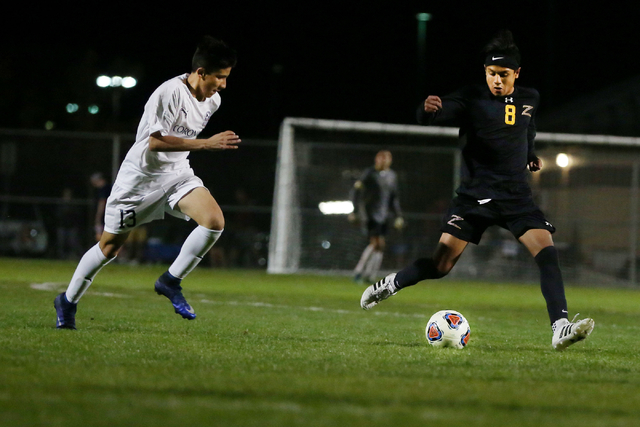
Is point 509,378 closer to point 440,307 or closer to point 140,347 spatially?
point 140,347

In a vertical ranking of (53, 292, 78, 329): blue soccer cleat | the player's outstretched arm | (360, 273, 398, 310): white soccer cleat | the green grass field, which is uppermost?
the player's outstretched arm

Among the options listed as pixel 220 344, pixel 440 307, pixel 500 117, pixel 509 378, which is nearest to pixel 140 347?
pixel 220 344

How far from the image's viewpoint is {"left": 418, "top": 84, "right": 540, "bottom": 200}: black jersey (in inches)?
248

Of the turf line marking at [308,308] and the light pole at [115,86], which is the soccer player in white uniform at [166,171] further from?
the light pole at [115,86]

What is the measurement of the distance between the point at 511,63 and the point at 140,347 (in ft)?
10.5

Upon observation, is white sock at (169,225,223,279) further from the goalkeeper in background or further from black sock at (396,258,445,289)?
the goalkeeper in background

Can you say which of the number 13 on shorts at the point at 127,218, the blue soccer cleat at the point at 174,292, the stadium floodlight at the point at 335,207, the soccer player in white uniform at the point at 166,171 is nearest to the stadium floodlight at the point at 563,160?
the stadium floodlight at the point at 335,207

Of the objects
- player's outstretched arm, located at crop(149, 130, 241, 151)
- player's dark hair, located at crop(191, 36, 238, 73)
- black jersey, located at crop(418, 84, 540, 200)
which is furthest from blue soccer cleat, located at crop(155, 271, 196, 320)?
black jersey, located at crop(418, 84, 540, 200)

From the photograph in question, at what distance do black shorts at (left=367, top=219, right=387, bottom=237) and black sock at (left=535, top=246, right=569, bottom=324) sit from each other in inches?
344

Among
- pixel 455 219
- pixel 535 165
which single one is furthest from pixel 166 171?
pixel 535 165

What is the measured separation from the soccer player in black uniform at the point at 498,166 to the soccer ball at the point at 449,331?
1.98ft

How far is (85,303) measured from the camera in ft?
29.1

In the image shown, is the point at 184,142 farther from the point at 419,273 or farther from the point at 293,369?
the point at 293,369

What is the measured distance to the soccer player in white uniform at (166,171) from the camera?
6.39m
